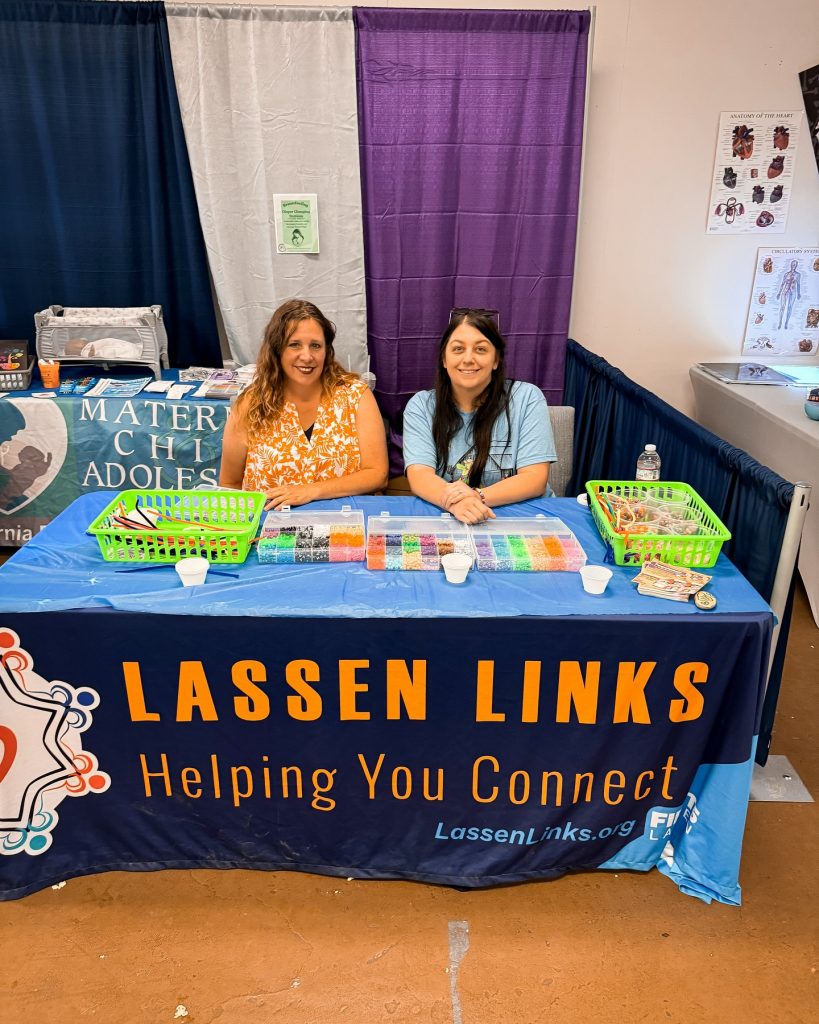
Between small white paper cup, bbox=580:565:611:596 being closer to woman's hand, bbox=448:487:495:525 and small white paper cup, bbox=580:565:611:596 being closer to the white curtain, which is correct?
woman's hand, bbox=448:487:495:525

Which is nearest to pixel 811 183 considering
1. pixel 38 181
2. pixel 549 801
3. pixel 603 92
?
pixel 603 92

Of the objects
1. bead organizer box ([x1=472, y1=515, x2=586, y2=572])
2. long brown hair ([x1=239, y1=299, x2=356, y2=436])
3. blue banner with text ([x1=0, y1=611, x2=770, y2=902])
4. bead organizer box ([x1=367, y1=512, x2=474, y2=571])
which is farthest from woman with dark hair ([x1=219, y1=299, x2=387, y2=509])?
blue banner with text ([x1=0, y1=611, x2=770, y2=902])

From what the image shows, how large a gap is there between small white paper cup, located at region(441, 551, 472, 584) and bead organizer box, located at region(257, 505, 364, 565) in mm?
211

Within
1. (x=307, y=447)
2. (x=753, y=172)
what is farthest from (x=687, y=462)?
(x=753, y=172)

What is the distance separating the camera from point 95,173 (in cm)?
311

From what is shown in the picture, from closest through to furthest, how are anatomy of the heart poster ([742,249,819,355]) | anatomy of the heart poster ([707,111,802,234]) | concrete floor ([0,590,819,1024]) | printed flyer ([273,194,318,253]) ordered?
concrete floor ([0,590,819,1024])
printed flyer ([273,194,318,253])
anatomy of the heart poster ([707,111,802,234])
anatomy of the heart poster ([742,249,819,355])

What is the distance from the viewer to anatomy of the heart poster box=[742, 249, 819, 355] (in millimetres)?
3525

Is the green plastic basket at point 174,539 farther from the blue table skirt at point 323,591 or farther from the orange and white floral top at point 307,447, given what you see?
the orange and white floral top at point 307,447

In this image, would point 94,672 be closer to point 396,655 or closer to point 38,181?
point 396,655

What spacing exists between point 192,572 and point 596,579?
830mm

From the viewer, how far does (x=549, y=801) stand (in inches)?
64.3

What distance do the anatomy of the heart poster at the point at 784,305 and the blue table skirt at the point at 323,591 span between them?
7.93ft

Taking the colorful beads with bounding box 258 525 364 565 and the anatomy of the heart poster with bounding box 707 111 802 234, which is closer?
the colorful beads with bounding box 258 525 364 565

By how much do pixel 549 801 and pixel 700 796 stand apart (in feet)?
1.06
